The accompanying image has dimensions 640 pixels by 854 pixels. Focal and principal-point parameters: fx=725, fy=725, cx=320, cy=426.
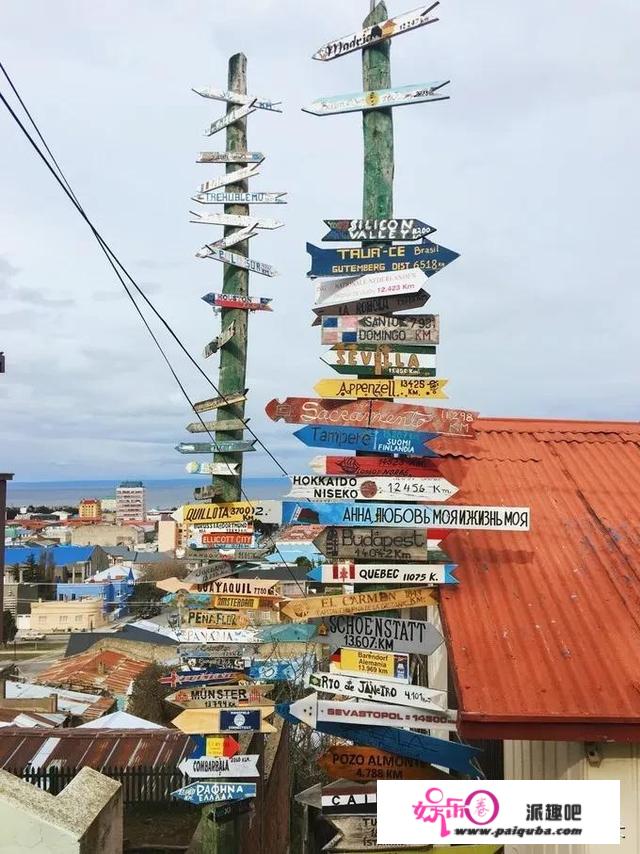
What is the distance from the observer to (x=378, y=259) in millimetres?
6211

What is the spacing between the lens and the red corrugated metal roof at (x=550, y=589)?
15.9ft

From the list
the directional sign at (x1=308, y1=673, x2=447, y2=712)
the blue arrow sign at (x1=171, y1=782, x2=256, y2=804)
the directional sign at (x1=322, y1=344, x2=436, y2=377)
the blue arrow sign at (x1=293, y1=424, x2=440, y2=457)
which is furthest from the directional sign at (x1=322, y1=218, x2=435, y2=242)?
the blue arrow sign at (x1=171, y1=782, x2=256, y2=804)

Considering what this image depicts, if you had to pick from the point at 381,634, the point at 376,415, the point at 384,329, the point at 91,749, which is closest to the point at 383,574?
the point at 381,634

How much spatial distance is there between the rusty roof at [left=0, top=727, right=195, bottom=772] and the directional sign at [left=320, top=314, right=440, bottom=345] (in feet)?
37.3

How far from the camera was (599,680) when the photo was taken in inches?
199

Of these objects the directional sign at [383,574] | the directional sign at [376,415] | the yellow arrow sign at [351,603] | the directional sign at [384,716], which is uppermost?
the directional sign at [376,415]

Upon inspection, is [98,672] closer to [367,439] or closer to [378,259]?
[367,439]

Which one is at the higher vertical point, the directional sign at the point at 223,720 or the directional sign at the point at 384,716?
the directional sign at the point at 384,716

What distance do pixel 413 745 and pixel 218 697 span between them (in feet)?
8.36

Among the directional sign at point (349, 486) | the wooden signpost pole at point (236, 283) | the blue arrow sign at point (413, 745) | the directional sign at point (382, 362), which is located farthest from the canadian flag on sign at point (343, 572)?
the wooden signpost pole at point (236, 283)

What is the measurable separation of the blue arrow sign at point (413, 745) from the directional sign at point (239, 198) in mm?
6013

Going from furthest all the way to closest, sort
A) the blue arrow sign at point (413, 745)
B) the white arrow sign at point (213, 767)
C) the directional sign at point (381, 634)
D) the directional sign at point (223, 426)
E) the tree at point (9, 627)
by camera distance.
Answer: the tree at point (9, 627) → the directional sign at point (223, 426) → the white arrow sign at point (213, 767) → the directional sign at point (381, 634) → the blue arrow sign at point (413, 745)

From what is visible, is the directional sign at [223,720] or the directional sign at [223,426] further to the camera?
the directional sign at [223,426]

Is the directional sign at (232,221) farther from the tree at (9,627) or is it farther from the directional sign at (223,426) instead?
the tree at (9,627)
